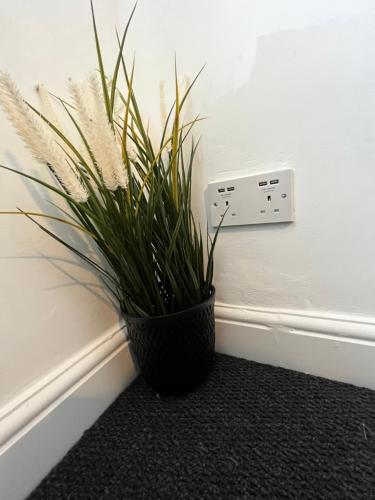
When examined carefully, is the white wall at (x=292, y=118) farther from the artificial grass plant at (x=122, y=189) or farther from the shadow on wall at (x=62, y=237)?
the shadow on wall at (x=62, y=237)

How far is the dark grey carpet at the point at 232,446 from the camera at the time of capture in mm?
375

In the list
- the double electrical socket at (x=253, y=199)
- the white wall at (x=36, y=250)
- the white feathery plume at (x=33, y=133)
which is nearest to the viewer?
the white feathery plume at (x=33, y=133)

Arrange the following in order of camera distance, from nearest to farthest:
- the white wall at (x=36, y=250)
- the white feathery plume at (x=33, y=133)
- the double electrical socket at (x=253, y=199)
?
the white feathery plume at (x=33, y=133) < the white wall at (x=36, y=250) < the double electrical socket at (x=253, y=199)

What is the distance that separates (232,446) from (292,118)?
0.63 meters

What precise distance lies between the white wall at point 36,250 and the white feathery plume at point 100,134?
0.16 metres

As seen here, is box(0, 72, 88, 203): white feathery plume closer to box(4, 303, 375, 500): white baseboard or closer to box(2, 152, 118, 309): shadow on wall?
box(2, 152, 118, 309): shadow on wall

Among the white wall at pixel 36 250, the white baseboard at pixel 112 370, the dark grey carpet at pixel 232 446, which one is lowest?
the dark grey carpet at pixel 232 446

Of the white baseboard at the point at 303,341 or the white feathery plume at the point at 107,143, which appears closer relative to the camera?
the white feathery plume at the point at 107,143

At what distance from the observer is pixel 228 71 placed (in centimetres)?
51

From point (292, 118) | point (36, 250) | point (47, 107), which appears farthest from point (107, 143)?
point (292, 118)

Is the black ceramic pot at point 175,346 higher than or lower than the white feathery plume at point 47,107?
lower

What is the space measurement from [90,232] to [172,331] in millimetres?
245

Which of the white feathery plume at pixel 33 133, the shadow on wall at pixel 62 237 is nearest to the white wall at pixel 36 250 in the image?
the shadow on wall at pixel 62 237

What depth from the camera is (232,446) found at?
17.1 inches
